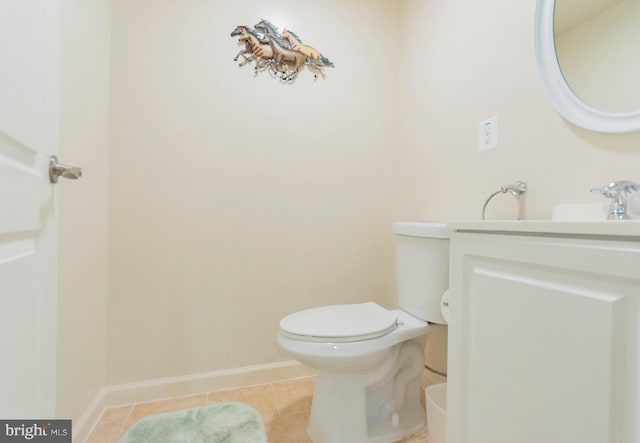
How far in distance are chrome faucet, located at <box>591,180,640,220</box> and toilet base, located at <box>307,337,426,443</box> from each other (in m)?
0.73

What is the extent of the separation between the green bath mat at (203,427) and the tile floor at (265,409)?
60 mm

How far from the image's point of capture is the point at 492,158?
3.48ft

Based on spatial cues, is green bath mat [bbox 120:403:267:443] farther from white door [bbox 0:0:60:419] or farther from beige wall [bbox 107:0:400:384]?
white door [bbox 0:0:60:419]

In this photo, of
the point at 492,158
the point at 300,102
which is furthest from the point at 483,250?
the point at 300,102

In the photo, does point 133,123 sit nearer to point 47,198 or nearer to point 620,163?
point 47,198

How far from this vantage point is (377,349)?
0.94m

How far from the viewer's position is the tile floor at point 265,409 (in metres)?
1.07

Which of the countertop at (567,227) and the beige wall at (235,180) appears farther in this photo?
the beige wall at (235,180)

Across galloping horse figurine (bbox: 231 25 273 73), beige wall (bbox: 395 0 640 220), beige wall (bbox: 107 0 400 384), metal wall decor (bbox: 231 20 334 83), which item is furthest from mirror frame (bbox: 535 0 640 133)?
galloping horse figurine (bbox: 231 25 273 73)

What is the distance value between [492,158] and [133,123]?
4.78 ft

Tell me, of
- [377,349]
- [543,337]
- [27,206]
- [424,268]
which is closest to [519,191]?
[424,268]

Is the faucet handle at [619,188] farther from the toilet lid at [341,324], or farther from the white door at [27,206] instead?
the white door at [27,206]

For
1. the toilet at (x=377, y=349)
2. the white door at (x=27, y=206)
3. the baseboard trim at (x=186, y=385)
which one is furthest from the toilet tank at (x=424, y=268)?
the white door at (x=27, y=206)

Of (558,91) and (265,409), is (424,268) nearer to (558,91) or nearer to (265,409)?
(558,91)
